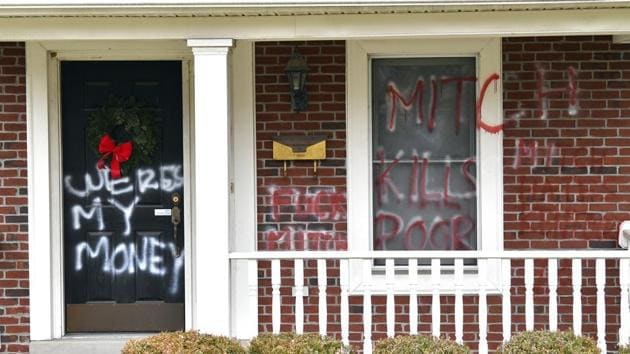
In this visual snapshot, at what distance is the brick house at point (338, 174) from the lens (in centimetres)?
737

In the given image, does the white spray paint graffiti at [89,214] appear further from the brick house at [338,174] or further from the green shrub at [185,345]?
the green shrub at [185,345]

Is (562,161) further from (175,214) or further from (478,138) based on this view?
(175,214)

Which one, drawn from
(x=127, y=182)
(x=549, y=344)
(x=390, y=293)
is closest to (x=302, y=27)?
(x=390, y=293)

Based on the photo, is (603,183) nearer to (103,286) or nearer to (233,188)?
(233,188)

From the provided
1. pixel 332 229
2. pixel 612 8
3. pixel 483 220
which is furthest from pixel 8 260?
pixel 612 8

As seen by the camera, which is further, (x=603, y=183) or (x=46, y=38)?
(x=603, y=183)

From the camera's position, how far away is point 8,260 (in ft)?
24.4

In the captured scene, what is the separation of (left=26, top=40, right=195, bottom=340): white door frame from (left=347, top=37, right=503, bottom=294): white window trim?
4.65ft

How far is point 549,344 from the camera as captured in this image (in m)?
6.01

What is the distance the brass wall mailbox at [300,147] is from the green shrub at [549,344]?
2190 mm

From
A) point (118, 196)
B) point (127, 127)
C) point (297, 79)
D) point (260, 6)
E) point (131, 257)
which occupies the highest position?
point (260, 6)

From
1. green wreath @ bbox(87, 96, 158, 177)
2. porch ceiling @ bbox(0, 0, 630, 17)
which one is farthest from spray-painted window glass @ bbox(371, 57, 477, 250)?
green wreath @ bbox(87, 96, 158, 177)

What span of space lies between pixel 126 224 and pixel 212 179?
1.58 meters

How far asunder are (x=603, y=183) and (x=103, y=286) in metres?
4.17
